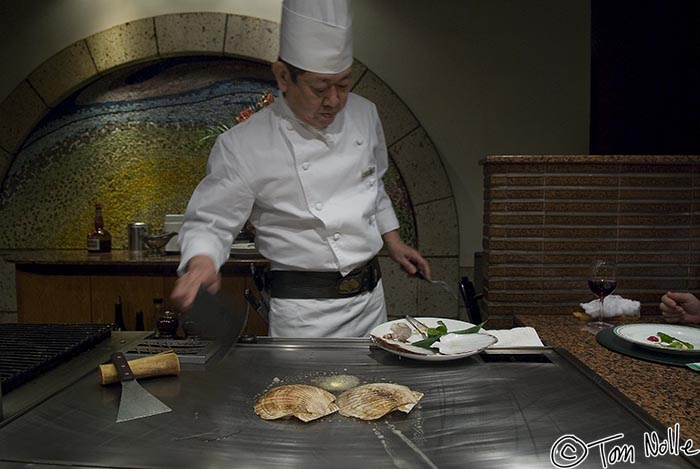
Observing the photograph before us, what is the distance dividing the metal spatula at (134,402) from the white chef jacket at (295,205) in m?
0.71

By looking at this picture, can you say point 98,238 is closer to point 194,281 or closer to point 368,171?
point 368,171

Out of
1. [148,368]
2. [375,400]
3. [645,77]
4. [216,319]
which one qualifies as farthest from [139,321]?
[645,77]

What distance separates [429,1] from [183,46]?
1790 millimetres

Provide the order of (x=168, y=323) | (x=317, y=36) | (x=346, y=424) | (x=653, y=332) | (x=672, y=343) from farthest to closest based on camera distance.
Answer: (x=168, y=323) → (x=317, y=36) → (x=653, y=332) → (x=672, y=343) → (x=346, y=424)

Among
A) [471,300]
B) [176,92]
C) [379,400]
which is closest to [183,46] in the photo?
[176,92]

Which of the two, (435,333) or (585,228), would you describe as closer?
(435,333)

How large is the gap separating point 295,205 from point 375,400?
0.97m

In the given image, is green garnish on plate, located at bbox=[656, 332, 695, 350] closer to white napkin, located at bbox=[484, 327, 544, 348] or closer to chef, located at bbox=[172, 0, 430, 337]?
white napkin, located at bbox=[484, 327, 544, 348]

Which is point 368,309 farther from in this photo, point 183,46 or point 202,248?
point 183,46

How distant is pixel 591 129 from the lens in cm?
411

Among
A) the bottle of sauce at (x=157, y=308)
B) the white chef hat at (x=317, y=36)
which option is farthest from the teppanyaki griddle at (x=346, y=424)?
the bottle of sauce at (x=157, y=308)

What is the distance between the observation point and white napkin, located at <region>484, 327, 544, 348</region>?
152 centimetres

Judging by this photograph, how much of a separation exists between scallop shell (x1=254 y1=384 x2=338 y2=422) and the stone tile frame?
3077mm

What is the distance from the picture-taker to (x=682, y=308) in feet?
5.79
